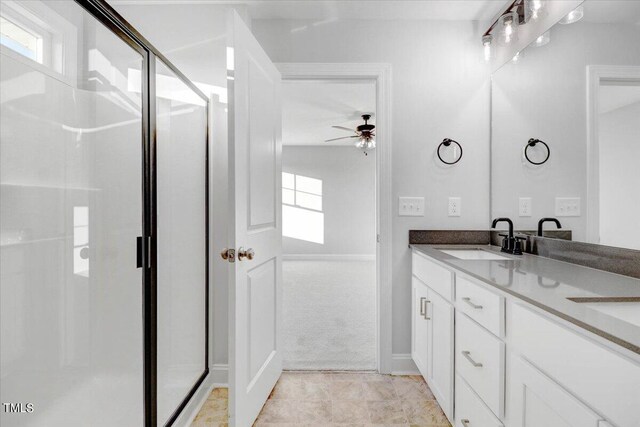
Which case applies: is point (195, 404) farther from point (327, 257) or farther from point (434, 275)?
point (327, 257)

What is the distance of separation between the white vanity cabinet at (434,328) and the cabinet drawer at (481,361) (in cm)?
10

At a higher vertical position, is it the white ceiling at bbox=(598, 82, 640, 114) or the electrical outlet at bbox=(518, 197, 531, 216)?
the white ceiling at bbox=(598, 82, 640, 114)

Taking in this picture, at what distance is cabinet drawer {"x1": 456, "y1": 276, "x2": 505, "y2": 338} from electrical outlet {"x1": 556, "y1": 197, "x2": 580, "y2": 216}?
2.27 ft

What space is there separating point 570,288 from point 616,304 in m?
0.13

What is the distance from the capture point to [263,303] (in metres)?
1.87

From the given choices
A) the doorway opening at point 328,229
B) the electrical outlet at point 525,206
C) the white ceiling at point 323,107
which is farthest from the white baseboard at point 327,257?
the electrical outlet at point 525,206

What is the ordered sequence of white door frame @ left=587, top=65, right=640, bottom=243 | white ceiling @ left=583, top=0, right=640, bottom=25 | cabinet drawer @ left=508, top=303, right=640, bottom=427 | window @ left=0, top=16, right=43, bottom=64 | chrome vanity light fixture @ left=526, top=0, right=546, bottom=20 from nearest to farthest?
cabinet drawer @ left=508, top=303, right=640, bottom=427 → window @ left=0, top=16, right=43, bottom=64 → white ceiling @ left=583, top=0, right=640, bottom=25 → white door frame @ left=587, top=65, right=640, bottom=243 → chrome vanity light fixture @ left=526, top=0, right=546, bottom=20

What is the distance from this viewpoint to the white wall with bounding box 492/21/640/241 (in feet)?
4.68

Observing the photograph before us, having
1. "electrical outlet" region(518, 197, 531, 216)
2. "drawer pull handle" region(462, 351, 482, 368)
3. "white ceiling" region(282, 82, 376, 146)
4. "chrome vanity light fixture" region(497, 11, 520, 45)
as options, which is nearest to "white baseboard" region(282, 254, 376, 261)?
"white ceiling" region(282, 82, 376, 146)

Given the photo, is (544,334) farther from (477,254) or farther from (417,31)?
(417,31)

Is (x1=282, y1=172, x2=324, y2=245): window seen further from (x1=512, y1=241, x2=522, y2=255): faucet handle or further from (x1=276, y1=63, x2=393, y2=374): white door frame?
(x1=512, y1=241, x2=522, y2=255): faucet handle

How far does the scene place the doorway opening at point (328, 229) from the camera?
2705 millimetres

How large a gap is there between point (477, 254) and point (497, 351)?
991 millimetres

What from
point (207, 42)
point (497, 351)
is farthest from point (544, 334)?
point (207, 42)
